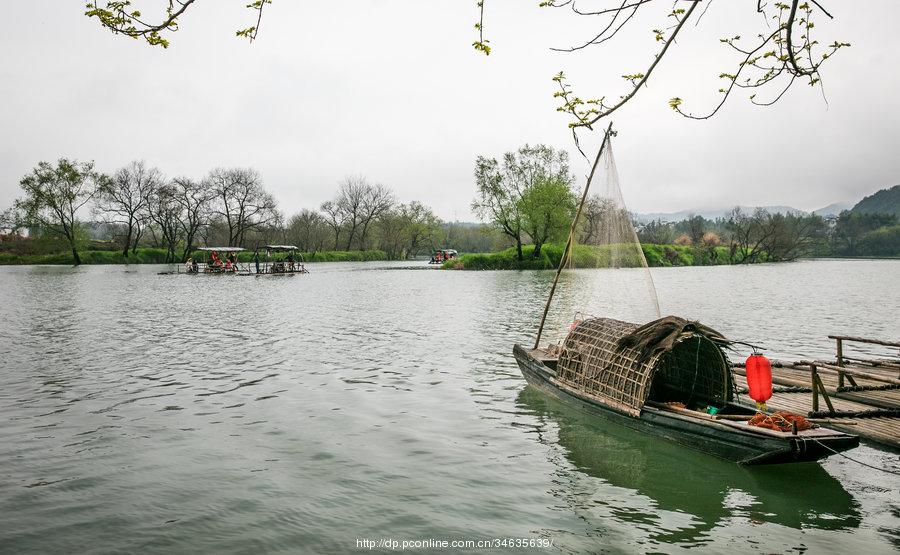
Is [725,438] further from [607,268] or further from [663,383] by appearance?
[607,268]

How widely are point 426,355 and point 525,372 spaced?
5034 mm

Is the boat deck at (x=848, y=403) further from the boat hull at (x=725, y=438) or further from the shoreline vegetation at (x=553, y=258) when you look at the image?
the shoreline vegetation at (x=553, y=258)

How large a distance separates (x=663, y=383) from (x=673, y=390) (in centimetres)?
24

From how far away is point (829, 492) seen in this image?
746 centimetres

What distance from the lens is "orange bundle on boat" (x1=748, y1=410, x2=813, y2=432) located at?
24.3 ft

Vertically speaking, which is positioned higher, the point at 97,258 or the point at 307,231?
the point at 307,231

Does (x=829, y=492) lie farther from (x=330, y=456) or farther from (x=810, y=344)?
(x=810, y=344)

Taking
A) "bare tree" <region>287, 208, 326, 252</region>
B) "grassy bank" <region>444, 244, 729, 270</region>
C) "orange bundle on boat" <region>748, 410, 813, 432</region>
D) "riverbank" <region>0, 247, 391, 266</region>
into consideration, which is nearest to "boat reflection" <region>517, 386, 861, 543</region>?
"orange bundle on boat" <region>748, 410, 813, 432</region>

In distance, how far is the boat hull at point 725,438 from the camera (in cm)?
710

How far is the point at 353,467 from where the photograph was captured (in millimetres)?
8352

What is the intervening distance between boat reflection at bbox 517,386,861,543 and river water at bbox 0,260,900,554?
0.03m

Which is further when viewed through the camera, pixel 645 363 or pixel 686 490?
pixel 645 363

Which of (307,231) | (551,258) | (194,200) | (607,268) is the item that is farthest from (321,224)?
(607,268)

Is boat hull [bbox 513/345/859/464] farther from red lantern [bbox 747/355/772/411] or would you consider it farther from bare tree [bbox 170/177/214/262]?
bare tree [bbox 170/177/214/262]
